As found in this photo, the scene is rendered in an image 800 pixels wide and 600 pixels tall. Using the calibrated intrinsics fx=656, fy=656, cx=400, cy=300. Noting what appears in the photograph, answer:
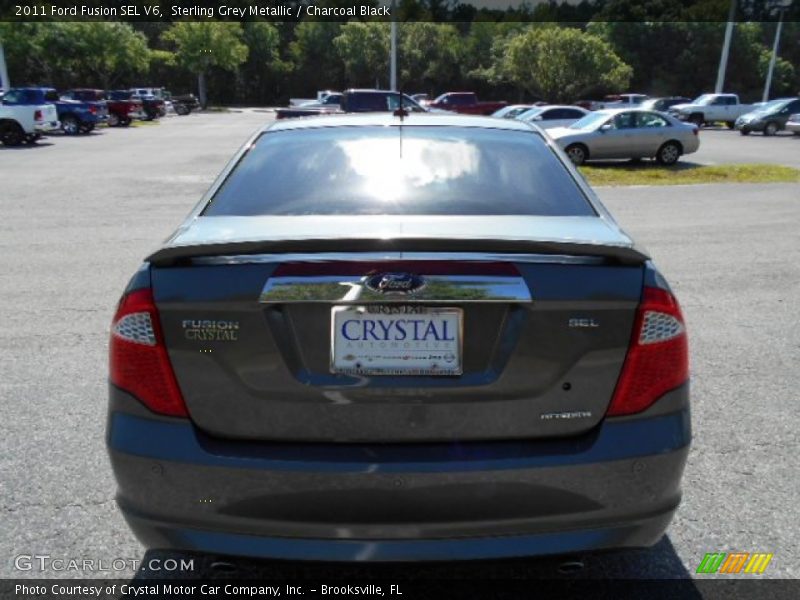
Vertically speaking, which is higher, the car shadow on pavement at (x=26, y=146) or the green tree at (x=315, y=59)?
the green tree at (x=315, y=59)

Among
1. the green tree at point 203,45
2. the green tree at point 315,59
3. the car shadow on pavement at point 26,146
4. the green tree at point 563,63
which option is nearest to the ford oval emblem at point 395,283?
the car shadow on pavement at point 26,146

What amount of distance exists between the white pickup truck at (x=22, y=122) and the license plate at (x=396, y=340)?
23494 millimetres

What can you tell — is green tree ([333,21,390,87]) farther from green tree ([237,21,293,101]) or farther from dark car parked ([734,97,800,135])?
dark car parked ([734,97,800,135])

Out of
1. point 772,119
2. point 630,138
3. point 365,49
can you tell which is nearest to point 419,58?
point 365,49

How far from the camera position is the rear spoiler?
6.48 ft

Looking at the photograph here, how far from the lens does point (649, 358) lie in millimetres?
2014

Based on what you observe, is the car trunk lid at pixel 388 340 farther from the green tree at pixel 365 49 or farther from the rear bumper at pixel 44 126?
the green tree at pixel 365 49

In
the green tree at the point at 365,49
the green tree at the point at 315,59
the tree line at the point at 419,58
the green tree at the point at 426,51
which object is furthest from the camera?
the green tree at the point at 315,59

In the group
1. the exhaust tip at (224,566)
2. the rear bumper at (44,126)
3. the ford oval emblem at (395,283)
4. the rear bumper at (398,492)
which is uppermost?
the ford oval emblem at (395,283)

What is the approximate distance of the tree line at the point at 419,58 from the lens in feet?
164

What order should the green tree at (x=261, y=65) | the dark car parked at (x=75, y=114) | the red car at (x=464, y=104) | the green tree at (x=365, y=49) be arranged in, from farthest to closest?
the green tree at (x=261, y=65)
the green tree at (x=365, y=49)
the red car at (x=464, y=104)
the dark car parked at (x=75, y=114)

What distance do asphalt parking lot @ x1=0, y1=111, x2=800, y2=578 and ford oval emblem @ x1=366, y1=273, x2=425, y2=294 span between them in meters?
0.84

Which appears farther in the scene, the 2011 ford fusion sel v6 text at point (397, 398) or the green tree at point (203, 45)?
the green tree at point (203, 45)

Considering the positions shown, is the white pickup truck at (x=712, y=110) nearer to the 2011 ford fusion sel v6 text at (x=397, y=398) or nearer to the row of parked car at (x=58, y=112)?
the row of parked car at (x=58, y=112)
